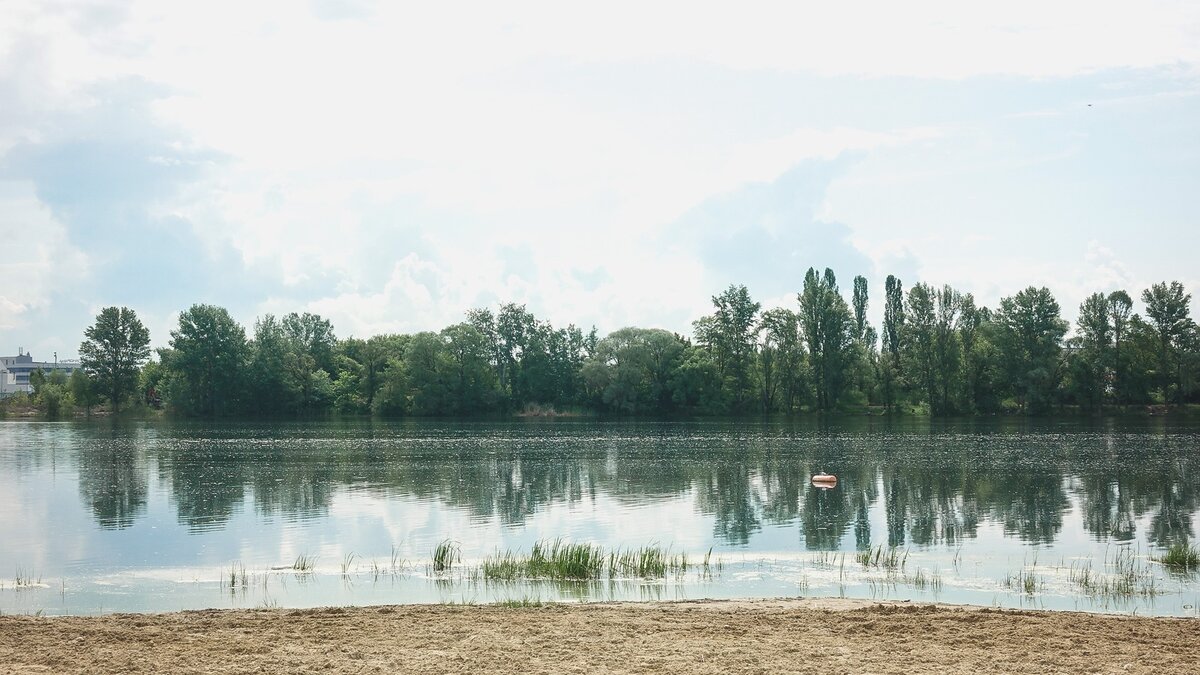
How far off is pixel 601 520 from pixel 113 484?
74.2 feet

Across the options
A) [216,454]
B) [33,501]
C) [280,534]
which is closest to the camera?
[280,534]

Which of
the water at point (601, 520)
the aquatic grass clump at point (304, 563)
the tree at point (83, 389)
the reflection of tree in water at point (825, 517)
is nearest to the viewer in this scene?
the water at point (601, 520)

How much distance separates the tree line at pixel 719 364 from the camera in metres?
104

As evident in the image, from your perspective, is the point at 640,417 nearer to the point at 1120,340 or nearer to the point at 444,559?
the point at 1120,340

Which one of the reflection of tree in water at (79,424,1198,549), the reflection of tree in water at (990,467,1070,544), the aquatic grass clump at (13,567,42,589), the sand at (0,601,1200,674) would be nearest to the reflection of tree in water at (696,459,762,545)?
the reflection of tree in water at (79,424,1198,549)

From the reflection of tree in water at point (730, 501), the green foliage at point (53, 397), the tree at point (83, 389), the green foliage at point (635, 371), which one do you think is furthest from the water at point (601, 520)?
the green foliage at point (53, 397)

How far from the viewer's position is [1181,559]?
19.8m

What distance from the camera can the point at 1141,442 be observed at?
191 ft

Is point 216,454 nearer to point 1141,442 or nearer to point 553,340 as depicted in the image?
point 1141,442

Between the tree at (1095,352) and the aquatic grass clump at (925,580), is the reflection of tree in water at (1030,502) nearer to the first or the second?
the aquatic grass clump at (925,580)

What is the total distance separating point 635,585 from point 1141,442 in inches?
2036

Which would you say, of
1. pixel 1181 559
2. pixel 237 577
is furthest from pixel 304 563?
pixel 1181 559

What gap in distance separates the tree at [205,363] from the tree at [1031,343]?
301 ft

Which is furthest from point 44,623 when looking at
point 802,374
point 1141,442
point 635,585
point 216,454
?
point 802,374
